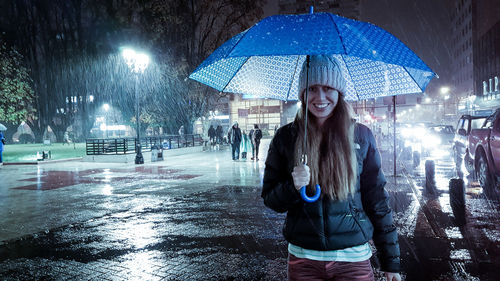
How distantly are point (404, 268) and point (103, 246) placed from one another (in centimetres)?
437

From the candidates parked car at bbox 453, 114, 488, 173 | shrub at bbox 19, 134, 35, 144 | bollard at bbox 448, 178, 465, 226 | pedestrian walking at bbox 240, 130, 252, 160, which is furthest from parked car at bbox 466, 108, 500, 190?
shrub at bbox 19, 134, 35, 144

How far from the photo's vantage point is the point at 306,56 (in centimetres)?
284

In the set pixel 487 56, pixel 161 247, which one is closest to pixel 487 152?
pixel 161 247

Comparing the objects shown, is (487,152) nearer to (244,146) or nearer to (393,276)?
(393,276)

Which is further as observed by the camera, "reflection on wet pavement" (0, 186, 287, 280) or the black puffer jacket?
"reflection on wet pavement" (0, 186, 287, 280)

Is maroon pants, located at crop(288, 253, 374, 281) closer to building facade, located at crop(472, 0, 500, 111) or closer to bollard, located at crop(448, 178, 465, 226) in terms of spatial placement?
bollard, located at crop(448, 178, 465, 226)

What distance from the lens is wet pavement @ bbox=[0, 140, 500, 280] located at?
198 inches

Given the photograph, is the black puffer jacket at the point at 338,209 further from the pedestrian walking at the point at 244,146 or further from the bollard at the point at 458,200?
the pedestrian walking at the point at 244,146

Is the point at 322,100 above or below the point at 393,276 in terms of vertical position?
above

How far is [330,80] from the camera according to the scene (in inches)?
93.7

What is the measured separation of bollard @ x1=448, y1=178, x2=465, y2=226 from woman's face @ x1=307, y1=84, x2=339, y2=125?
599cm

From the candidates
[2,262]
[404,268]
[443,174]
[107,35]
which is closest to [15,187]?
[2,262]

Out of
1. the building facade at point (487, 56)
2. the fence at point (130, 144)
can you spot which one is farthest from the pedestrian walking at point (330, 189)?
the building facade at point (487, 56)

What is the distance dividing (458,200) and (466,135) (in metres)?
6.07
